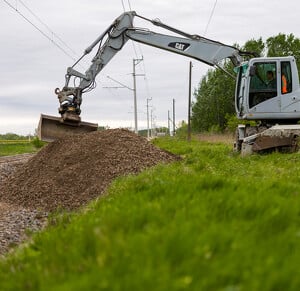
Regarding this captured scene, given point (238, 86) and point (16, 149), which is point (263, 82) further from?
point (16, 149)

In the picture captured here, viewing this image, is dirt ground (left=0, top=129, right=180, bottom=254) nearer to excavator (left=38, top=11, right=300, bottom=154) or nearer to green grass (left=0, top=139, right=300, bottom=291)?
excavator (left=38, top=11, right=300, bottom=154)

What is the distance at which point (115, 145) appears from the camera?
1403 cm

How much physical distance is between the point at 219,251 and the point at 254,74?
13.1 meters

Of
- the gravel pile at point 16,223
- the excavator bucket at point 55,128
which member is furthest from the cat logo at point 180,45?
the gravel pile at point 16,223

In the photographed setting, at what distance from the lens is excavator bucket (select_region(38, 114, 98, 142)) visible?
15289mm

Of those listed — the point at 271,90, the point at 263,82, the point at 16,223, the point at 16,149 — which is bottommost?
the point at 16,223

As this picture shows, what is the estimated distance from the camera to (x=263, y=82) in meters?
15.6

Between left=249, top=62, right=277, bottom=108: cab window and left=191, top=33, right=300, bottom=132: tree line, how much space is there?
184 feet

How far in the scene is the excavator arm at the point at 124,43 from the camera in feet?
51.4

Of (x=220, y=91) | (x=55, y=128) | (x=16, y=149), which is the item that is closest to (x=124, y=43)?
(x=55, y=128)

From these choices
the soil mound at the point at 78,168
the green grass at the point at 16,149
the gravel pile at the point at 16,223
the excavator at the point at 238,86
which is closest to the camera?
the gravel pile at the point at 16,223

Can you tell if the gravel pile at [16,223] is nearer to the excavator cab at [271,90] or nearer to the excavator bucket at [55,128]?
the excavator bucket at [55,128]

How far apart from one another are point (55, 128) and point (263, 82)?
717 cm

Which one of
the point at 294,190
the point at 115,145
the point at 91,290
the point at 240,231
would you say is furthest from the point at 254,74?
the point at 91,290
